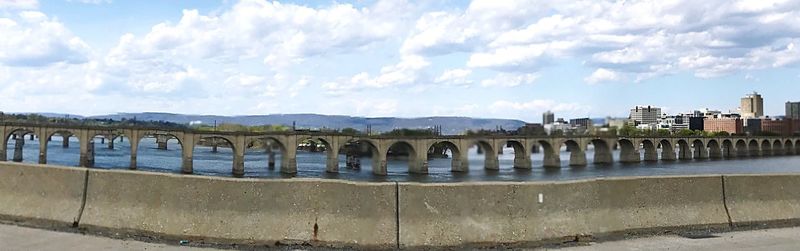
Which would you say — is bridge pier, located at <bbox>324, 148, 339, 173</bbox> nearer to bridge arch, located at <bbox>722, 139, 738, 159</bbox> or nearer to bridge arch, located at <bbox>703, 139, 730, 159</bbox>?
bridge arch, located at <bbox>703, 139, 730, 159</bbox>

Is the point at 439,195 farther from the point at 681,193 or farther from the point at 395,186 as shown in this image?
the point at 681,193

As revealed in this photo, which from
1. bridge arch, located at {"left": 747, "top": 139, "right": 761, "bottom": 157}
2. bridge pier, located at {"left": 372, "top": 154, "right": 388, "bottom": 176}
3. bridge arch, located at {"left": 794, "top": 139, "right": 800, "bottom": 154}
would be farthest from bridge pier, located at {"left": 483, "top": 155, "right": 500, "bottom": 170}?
bridge arch, located at {"left": 794, "top": 139, "right": 800, "bottom": 154}

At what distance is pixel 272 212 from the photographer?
7617 millimetres

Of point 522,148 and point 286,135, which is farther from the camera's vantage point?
point 522,148

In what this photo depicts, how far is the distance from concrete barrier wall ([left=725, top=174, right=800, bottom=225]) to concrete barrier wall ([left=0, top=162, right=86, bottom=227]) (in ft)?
31.2

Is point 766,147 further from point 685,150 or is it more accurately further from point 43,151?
point 43,151

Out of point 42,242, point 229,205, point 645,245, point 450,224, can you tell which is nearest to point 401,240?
point 450,224

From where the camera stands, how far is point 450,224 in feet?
25.2

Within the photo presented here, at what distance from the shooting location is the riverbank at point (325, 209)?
7555mm

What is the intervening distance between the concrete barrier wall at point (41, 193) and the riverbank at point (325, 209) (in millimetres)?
14

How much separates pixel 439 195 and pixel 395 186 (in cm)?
58

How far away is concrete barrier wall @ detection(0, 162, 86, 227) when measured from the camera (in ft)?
26.9

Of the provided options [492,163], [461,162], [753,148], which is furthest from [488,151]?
[753,148]

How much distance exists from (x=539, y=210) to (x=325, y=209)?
9.24 ft
